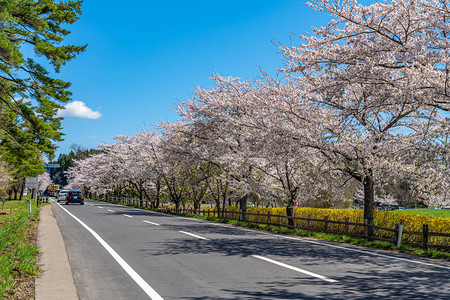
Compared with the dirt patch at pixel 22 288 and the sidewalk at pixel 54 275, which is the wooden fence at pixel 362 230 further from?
the dirt patch at pixel 22 288

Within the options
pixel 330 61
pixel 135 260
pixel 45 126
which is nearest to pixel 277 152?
pixel 330 61

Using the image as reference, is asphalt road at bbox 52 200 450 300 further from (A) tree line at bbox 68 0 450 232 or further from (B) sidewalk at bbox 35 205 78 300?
(A) tree line at bbox 68 0 450 232

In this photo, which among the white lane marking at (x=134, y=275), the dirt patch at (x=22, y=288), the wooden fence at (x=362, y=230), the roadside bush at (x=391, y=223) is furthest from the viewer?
the roadside bush at (x=391, y=223)

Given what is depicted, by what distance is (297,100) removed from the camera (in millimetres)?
14039

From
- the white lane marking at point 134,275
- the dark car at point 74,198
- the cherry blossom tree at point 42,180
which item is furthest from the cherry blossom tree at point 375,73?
the cherry blossom tree at point 42,180

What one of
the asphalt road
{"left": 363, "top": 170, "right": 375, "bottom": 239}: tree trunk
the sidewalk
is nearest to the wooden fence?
{"left": 363, "top": 170, "right": 375, "bottom": 239}: tree trunk

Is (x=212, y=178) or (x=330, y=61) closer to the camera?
(x=330, y=61)

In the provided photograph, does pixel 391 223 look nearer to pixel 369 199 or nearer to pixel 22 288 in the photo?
pixel 369 199

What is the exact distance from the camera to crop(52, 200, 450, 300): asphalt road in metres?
5.44

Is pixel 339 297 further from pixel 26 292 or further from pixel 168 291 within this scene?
pixel 26 292

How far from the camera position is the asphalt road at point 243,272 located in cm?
544

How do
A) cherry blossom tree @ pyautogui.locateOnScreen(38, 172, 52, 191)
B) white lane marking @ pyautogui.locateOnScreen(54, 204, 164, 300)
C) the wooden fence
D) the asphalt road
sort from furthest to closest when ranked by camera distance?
cherry blossom tree @ pyautogui.locateOnScreen(38, 172, 52, 191) → the wooden fence → the asphalt road → white lane marking @ pyautogui.locateOnScreen(54, 204, 164, 300)

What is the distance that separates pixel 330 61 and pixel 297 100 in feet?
9.81

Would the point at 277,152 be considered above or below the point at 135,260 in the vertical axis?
above
